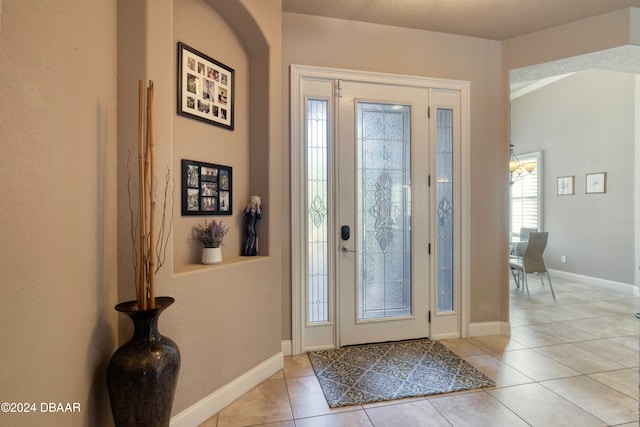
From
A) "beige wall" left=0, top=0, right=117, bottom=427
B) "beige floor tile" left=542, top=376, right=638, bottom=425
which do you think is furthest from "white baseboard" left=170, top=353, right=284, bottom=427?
"beige floor tile" left=542, top=376, right=638, bottom=425

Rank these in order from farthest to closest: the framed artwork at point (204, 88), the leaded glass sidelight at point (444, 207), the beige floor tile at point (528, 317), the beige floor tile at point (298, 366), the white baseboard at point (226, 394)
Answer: the beige floor tile at point (528, 317), the leaded glass sidelight at point (444, 207), the beige floor tile at point (298, 366), the framed artwork at point (204, 88), the white baseboard at point (226, 394)

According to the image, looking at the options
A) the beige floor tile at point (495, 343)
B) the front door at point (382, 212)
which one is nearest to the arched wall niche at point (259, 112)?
the front door at point (382, 212)

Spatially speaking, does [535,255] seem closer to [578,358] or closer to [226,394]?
[578,358]

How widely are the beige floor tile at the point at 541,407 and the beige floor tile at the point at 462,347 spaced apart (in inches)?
21.3

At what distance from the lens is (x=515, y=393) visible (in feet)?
7.03

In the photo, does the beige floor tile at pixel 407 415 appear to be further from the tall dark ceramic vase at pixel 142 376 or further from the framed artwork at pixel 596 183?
the framed artwork at pixel 596 183

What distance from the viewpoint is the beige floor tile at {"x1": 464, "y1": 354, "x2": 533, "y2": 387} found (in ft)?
7.52

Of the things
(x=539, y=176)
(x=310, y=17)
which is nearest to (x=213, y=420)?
(x=310, y=17)

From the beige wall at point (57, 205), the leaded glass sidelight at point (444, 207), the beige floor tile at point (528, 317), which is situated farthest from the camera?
the beige floor tile at point (528, 317)

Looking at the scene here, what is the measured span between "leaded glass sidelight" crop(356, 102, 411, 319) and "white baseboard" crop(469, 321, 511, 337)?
0.75m

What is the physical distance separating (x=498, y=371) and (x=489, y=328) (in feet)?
2.63

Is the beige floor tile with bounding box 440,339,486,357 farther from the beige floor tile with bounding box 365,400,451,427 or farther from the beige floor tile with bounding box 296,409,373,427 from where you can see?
the beige floor tile with bounding box 296,409,373,427

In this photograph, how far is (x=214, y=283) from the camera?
195 centimetres

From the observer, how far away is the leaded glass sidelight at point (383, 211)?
9.49ft
